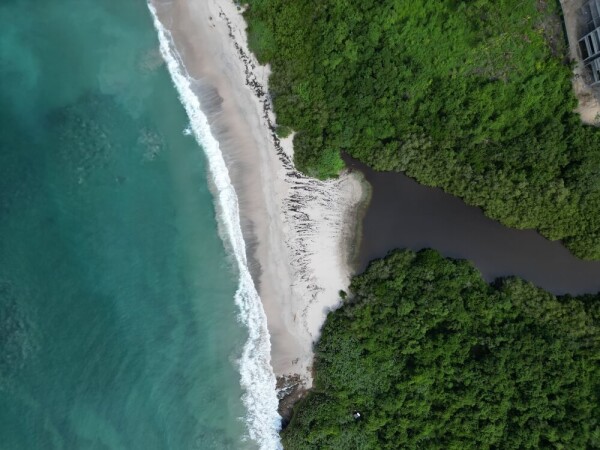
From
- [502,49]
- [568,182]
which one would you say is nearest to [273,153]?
[502,49]

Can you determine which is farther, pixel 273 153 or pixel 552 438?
pixel 273 153

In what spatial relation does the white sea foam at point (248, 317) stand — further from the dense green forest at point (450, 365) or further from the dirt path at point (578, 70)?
the dirt path at point (578, 70)

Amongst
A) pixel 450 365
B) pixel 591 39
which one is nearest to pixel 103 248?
pixel 450 365

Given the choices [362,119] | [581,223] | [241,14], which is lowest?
[581,223]

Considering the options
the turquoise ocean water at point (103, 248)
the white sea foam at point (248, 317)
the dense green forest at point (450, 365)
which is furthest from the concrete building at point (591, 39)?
the turquoise ocean water at point (103, 248)

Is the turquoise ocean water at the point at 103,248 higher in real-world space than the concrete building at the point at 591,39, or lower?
lower

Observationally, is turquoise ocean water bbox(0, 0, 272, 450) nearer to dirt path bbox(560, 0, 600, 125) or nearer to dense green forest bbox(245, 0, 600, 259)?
dense green forest bbox(245, 0, 600, 259)

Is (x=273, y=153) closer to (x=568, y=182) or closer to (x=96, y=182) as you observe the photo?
(x=96, y=182)
